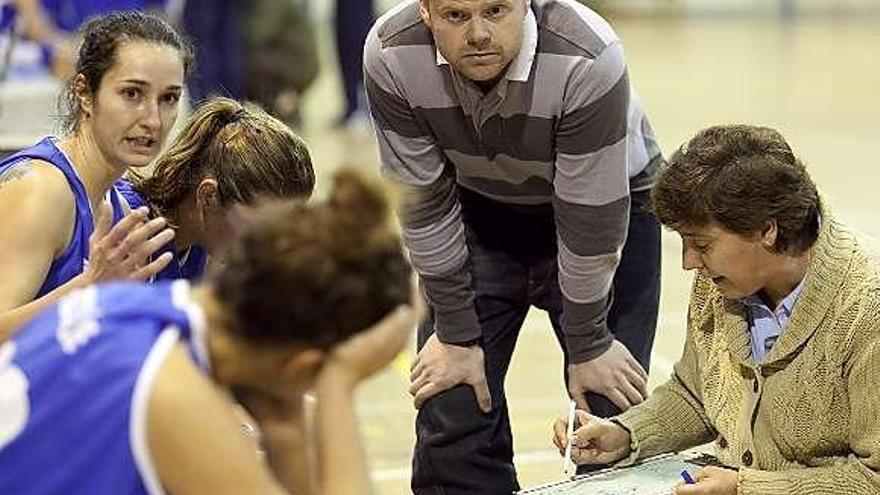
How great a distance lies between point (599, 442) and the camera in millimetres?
3525

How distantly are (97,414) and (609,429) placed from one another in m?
1.47

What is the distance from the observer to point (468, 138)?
3744mm

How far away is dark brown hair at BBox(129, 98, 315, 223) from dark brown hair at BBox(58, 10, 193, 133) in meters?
0.16

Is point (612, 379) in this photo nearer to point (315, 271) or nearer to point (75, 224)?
point (75, 224)

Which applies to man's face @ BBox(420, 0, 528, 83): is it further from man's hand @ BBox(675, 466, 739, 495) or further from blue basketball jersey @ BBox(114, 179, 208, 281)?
man's hand @ BBox(675, 466, 739, 495)

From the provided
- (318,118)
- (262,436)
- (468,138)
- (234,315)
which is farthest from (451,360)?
(318,118)

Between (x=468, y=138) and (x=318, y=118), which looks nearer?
(x=468, y=138)

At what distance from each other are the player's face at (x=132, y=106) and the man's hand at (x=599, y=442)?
0.94m

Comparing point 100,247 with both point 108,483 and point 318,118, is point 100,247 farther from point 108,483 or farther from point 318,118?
point 318,118

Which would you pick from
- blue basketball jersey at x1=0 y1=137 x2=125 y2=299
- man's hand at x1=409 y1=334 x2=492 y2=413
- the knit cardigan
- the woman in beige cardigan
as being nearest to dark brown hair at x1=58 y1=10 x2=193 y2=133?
blue basketball jersey at x1=0 y1=137 x2=125 y2=299

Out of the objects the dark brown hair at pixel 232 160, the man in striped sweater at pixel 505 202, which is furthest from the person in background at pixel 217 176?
the man in striped sweater at pixel 505 202

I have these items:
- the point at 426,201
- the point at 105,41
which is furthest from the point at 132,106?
the point at 426,201

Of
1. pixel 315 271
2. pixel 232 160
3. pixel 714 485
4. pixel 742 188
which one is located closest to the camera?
pixel 315 271

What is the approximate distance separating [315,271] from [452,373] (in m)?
1.68
